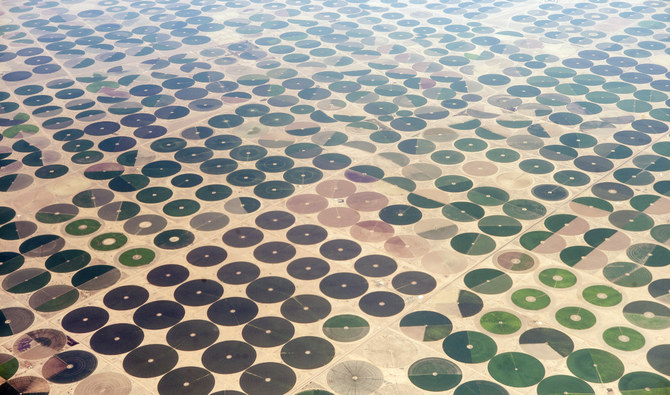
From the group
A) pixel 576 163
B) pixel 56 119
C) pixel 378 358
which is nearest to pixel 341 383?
pixel 378 358

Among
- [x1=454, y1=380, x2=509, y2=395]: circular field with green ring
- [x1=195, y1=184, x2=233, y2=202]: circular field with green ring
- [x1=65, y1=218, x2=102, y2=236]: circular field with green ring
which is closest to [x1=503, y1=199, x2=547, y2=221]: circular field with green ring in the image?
[x1=454, y1=380, x2=509, y2=395]: circular field with green ring

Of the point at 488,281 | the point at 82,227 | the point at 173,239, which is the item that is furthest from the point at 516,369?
the point at 82,227

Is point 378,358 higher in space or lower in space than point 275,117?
higher

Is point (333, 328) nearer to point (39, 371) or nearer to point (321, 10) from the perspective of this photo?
point (39, 371)

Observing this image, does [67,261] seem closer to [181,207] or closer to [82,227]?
[82,227]

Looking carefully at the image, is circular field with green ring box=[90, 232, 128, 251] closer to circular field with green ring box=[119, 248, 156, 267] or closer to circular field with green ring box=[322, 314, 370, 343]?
circular field with green ring box=[119, 248, 156, 267]

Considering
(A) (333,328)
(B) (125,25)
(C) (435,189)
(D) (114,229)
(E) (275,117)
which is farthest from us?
(B) (125,25)

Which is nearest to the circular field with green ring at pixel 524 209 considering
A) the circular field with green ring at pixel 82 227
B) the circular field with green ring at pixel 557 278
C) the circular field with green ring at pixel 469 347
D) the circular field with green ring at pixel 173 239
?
the circular field with green ring at pixel 557 278
